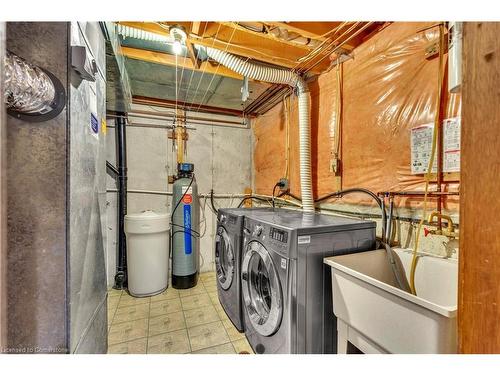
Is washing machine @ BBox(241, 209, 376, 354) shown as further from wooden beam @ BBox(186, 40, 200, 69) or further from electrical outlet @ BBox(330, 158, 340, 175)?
wooden beam @ BBox(186, 40, 200, 69)

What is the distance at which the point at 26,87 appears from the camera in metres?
0.63

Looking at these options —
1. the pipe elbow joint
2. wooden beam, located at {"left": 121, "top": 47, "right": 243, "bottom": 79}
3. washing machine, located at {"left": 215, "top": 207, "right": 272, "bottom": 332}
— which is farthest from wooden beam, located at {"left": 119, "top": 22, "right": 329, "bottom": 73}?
washing machine, located at {"left": 215, "top": 207, "right": 272, "bottom": 332}

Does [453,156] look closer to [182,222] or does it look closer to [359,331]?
[359,331]

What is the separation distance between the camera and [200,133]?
3088 mm

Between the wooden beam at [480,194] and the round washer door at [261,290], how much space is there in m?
0.86

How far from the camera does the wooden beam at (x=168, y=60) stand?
5.83ft

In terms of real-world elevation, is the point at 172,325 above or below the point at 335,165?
below

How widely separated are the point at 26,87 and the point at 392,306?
1500 mm

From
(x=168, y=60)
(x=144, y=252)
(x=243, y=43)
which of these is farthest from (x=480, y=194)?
(x=144, y=252)

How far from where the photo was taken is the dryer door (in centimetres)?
186

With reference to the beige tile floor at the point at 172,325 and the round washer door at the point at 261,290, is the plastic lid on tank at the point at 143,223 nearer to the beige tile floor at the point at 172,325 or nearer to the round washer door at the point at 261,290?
the beige tile floor at the point at 172,325

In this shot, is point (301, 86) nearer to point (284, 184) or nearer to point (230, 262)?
point (284, 184)

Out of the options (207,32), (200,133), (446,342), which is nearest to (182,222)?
(200,133)

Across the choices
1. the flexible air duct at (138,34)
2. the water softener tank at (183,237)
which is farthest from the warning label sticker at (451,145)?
the water softener tank at (183,237)
